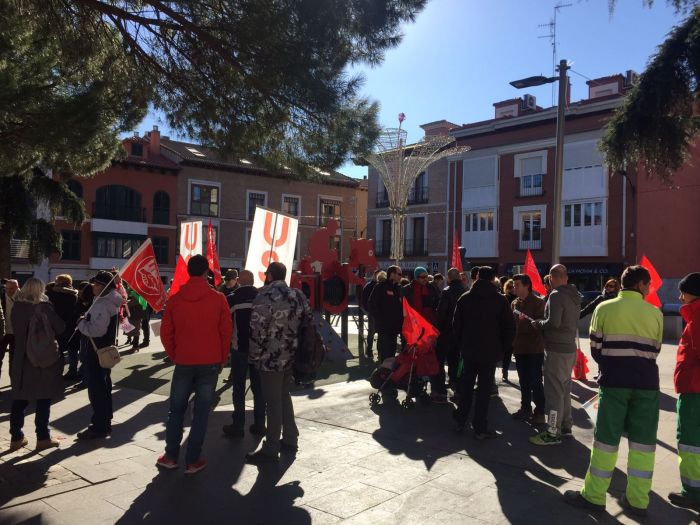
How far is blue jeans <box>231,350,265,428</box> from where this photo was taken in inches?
245

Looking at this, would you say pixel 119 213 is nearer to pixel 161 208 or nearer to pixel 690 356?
pixel 161 208

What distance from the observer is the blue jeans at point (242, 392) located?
6.23 metres

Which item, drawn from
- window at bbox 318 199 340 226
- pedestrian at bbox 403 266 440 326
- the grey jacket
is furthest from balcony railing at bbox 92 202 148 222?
the grey jacket

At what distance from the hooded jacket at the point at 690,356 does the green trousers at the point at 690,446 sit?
90 millimetres

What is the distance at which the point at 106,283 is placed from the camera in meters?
6.71

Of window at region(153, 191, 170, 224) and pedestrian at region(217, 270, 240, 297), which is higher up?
window at region(153, 191, 170, 224)

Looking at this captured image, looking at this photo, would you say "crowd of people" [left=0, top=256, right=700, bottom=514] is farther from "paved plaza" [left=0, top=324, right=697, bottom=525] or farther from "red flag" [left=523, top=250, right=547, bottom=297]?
"red flag" [left=523, top=250, right=547, bottom=297]

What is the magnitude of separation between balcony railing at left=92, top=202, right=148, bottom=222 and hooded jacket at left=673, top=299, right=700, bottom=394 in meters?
38.8

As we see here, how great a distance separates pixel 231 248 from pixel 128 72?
37.2 meters

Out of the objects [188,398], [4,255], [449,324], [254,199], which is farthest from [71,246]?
[188,398]

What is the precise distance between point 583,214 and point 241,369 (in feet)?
102

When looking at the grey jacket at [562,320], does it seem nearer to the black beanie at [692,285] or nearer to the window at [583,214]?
the black beanie at [692,285]

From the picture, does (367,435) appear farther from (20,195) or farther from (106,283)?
(20,195)

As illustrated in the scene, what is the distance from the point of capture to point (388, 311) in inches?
332
